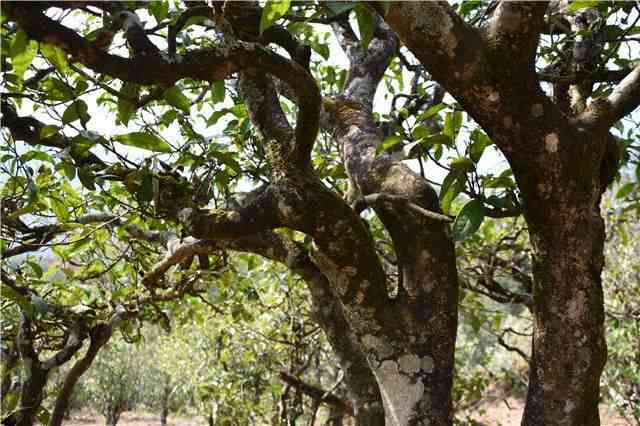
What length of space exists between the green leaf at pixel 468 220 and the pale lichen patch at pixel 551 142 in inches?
8.9

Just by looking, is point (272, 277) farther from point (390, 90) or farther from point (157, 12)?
point (157, 12)

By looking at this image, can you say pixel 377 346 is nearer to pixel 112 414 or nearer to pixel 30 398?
pixel 30 398

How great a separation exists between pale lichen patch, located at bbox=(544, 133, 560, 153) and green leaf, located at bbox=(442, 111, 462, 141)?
0.26m

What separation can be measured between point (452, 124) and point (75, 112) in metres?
1.06

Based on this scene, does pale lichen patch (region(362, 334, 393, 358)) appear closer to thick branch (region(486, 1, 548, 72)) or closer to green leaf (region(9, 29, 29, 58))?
thick branch (region(486, 1, 548, 72))

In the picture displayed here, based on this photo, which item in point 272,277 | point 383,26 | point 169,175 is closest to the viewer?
point 169,175

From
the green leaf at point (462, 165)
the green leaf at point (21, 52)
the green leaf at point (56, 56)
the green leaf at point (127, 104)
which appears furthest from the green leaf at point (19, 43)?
the green leaf at point (462, 165)

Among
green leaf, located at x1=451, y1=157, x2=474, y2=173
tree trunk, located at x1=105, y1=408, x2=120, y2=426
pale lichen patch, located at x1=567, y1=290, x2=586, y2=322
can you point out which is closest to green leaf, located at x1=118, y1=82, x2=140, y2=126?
green leaf, located at x1=451, y1=157, x2=474, y2=173

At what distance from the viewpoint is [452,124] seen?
1683 mm

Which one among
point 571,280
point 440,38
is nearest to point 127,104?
point 440,38

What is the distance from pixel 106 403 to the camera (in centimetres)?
1702

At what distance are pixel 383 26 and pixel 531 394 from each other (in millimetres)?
1853

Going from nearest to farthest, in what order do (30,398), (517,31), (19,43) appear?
(19,43) < (517,31) < (30,398)

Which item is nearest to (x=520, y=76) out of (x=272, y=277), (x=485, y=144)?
(x=485, y=144)
